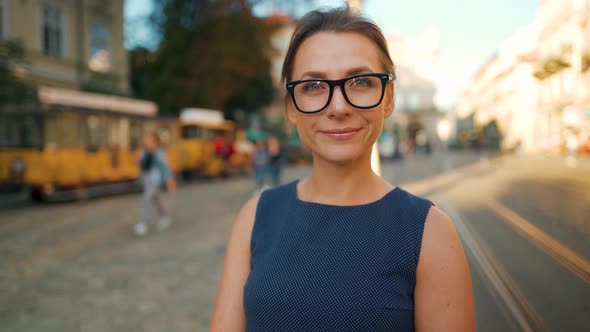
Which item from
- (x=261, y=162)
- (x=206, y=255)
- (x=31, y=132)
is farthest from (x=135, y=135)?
(x=206, y=255)

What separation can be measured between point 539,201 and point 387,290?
893mm

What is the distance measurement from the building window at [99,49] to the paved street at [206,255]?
35.2 feet

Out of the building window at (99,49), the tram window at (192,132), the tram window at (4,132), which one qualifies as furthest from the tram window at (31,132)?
the building window at (99,49)

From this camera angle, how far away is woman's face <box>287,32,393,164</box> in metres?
1.42

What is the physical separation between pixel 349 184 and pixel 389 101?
314mm

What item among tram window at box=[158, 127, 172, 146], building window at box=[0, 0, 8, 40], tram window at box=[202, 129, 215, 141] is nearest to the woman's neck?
building window at box=[0, 0, 8, 40]

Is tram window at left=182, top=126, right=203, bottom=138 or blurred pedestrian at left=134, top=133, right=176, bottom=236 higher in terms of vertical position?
tram window at left=182, top=126, right=203, bottom=138

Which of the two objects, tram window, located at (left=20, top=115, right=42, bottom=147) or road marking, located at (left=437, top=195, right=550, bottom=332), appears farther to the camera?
tram window, located at (left=20, top=115, right=42, bottom=147)

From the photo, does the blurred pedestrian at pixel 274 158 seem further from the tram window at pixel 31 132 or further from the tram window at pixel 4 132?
the tram window at pixel 4 132

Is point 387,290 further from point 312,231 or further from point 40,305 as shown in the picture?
point 40,305

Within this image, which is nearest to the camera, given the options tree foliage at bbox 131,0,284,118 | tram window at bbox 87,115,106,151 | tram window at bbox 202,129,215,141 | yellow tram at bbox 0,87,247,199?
yellow tram at bbox 0,87,247,199

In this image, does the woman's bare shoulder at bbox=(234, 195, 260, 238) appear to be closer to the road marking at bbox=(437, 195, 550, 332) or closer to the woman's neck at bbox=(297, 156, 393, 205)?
the woman's neck at bbox=(297, 156, 393, 205)

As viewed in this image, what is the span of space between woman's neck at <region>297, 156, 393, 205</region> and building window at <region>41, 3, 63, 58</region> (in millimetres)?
18494

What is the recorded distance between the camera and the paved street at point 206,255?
4.26 ft
